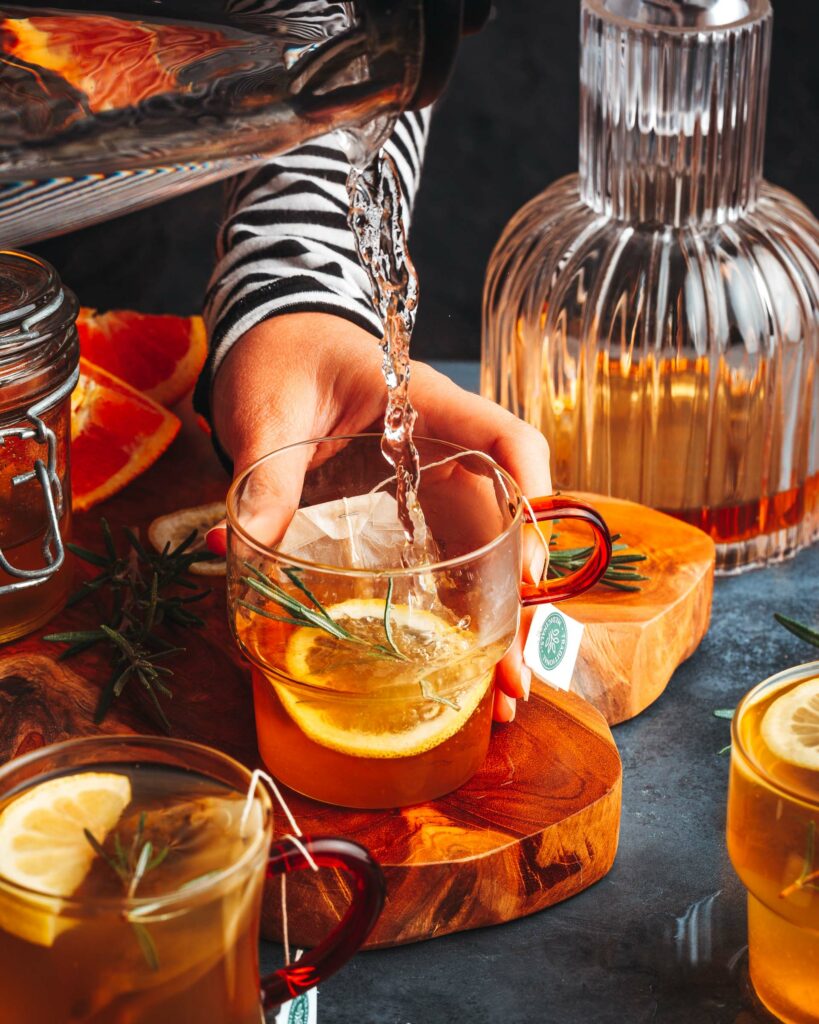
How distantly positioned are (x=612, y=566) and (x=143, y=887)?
2.16ft

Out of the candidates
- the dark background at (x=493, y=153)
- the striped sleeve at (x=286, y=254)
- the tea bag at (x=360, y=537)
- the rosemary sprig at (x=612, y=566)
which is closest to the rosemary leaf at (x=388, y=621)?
the tea bag at (x=360, y=537)

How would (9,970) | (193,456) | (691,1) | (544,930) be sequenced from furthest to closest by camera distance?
1. (193,456)
2. (691,1)
3. (544,930)
4. (9,970)

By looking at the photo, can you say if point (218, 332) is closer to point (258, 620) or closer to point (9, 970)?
point (258, 620)

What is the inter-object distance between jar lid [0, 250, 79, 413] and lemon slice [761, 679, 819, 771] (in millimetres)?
587

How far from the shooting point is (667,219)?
4.57 ft

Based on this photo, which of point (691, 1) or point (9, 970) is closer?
point (9, 970)

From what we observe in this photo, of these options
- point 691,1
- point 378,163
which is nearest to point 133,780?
point 378,163

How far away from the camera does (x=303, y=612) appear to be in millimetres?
933

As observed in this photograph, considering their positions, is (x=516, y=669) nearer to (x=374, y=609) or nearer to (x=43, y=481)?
(x=374, y=609)

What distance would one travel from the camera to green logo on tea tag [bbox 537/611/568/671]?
1.11 m

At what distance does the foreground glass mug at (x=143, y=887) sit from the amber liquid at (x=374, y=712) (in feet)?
0.68

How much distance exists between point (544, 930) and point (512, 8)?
1.82 meters

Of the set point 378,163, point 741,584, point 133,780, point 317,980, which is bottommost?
point 741,584

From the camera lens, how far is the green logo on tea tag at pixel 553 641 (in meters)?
1.11
